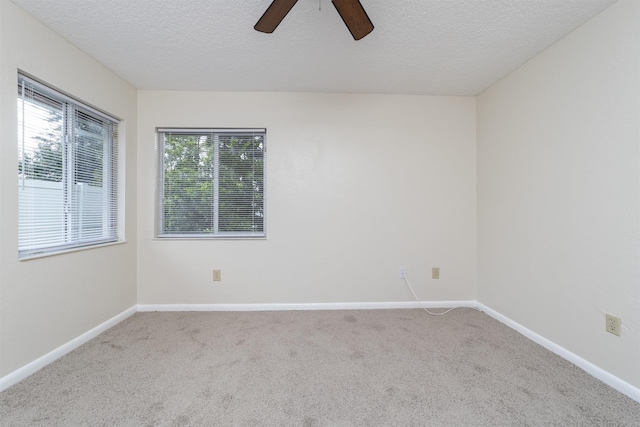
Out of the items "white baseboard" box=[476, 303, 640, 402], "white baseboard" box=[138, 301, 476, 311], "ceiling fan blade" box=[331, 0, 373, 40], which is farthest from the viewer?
"white baseboard" box=[138, 301, 476, 311]

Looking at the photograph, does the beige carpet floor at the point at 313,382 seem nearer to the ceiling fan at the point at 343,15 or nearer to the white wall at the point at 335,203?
the white wall at the point at 335,203

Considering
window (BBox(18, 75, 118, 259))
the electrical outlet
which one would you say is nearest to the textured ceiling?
window (BBox(18, 75, 118, 259))

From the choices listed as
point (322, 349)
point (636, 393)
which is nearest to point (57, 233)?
point (322, 349)

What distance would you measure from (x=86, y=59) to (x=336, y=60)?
1.98m

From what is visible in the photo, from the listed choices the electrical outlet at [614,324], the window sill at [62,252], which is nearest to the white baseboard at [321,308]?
Result: the electrical outlet at [614,324]

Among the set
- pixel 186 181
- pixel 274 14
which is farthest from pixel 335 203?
pixel 274 14

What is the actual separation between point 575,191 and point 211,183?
9.99 ft

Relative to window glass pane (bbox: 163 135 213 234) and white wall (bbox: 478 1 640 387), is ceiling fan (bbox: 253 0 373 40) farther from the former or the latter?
window glass pane (bbox: 163 135 213 234)

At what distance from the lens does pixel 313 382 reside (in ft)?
5.10

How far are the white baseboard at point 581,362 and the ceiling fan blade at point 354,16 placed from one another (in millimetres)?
2471

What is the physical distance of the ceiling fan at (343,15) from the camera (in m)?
1.24

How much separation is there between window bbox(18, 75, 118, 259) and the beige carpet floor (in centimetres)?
87

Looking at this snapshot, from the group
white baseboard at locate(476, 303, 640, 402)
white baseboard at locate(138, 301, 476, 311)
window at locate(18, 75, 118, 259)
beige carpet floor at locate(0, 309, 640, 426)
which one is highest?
window at locate(18, 75, 118, 259)

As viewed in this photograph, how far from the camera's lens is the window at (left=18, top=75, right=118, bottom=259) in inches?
65.2
